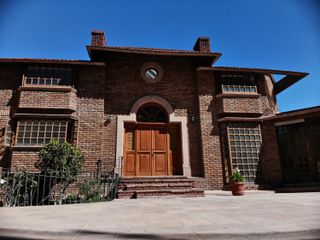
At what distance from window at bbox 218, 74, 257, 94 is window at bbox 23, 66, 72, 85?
7.03m

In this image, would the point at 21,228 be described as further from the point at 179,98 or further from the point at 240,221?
the point at 179,98

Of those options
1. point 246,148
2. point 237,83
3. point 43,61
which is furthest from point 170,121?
point 43,61

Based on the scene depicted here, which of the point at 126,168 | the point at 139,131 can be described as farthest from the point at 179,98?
the point at 126,168

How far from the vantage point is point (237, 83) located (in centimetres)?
1066

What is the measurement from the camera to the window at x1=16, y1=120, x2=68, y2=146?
877 centimetres

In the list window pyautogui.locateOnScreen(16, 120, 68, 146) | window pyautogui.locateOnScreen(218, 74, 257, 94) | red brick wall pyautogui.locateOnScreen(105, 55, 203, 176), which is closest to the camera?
window pyautogui.locateOnScreen(16, 120, 68, 146)

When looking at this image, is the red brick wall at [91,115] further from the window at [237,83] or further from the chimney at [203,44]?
the window at [237,83]

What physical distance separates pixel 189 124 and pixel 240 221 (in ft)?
23.1

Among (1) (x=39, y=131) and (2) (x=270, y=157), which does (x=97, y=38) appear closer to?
(1) (x=39, y=131)

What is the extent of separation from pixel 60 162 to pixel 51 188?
128 centimetres

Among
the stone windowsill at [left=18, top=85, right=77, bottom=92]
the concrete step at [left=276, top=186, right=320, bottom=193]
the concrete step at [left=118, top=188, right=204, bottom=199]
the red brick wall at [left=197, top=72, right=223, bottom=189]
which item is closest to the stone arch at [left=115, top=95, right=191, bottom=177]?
the red brick wall at [left=197, top=72, right=223, bottom=189]

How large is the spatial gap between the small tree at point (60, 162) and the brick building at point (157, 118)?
1.03m

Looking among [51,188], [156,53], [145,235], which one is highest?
[156,53]

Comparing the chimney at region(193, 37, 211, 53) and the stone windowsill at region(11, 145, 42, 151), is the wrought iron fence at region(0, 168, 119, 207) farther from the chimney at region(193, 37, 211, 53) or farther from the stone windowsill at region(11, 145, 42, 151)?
the chimney at region(193, 37, 211, 53)
